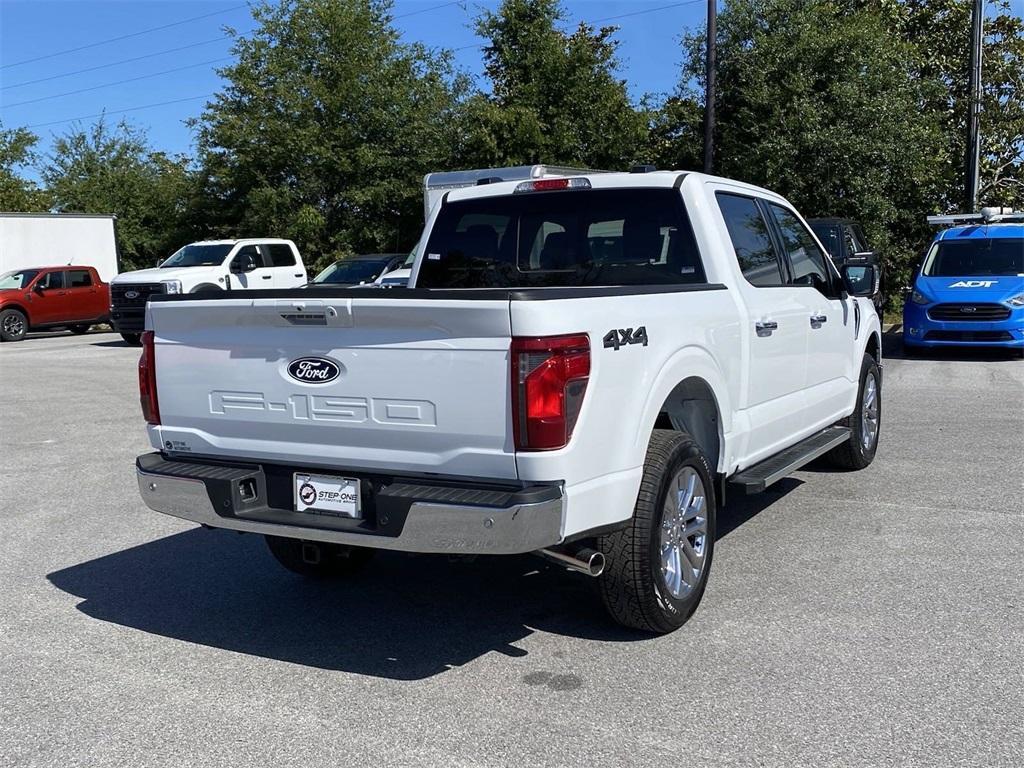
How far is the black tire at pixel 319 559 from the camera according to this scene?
5.18m

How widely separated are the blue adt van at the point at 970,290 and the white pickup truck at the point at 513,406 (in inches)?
418

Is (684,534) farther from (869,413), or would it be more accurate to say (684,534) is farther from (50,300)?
(50,300)

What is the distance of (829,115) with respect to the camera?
76.4ft

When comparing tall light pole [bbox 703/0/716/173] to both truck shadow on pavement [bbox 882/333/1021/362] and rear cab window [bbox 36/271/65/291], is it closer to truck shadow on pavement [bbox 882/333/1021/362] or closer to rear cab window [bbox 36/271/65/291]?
truck shadow on pavement [bbox 882/333/1021/362]

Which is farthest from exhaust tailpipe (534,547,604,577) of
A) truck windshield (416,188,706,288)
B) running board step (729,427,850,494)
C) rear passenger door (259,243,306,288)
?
rear passenger door (259,243,306,288)

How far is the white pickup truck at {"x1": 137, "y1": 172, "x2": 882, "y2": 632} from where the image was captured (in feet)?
12.3

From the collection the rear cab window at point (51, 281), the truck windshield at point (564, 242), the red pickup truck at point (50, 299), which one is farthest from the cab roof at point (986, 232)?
the rear cab window at point (51, 281)

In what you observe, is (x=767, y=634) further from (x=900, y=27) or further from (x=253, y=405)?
(x=900, y=27)

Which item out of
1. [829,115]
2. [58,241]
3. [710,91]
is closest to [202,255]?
[58,241]

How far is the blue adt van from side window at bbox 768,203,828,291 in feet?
30.6

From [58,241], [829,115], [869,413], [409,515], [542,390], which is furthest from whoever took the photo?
[58,241]

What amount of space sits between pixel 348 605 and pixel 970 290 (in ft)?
41.4

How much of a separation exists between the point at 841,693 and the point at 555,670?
3.50ft

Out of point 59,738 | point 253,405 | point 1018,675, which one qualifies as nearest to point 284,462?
point 253,405
